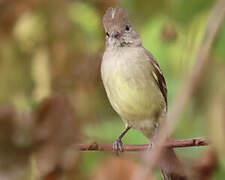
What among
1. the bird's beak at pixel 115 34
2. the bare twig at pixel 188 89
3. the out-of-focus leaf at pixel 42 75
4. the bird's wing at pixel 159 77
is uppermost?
the bare twig at pixel 188 89

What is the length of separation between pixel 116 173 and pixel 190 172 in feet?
1.90

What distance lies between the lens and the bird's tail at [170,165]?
228cm

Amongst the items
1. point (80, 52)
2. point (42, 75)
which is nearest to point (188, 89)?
point (42, 75)

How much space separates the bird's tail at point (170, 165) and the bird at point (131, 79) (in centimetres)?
42

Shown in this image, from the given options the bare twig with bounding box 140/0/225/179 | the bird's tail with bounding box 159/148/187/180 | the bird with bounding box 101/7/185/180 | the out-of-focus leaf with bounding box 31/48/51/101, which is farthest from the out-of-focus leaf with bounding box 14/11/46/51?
the bare twig with bounding box 140/0/225/179

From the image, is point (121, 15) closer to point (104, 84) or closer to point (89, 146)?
point (104, 84)

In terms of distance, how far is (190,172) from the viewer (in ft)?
5.90

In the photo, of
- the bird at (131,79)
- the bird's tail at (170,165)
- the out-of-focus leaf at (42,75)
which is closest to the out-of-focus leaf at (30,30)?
the out-of-focus leaf at (42,75)

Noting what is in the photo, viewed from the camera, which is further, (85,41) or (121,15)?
(85,41)

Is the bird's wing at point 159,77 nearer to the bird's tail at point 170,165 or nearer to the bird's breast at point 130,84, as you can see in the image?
the bird's breast at point 130,84

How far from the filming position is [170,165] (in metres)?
2.43

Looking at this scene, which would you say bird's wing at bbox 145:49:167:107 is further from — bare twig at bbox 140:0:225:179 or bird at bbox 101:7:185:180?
bare twig at bbox 140:0:225:179

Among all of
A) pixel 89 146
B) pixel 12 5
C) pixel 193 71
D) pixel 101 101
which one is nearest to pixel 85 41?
pixel 101 101

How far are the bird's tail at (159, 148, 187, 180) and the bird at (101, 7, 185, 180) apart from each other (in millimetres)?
416
